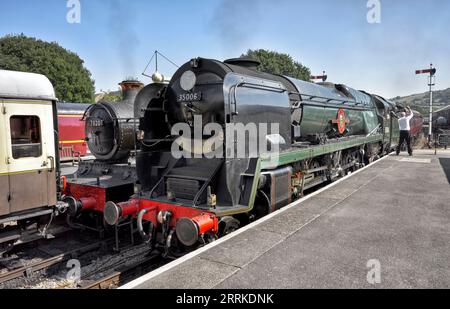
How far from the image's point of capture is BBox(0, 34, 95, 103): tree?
32562 mm

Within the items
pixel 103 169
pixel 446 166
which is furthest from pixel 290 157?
pixel 446 166

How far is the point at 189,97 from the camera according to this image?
5809 millimetres

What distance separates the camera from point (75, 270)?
6.20m

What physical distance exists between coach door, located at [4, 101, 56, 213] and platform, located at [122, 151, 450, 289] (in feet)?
13.1

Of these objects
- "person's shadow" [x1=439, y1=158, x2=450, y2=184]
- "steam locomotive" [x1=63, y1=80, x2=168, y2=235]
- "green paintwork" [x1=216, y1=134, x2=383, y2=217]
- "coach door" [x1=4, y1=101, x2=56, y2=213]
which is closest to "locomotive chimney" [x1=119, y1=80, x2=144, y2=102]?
"steam locomotive" [x1=63, y1=80, x2=168, y2=235]

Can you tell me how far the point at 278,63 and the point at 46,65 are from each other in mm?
29576

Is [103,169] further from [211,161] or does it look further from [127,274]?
[211,161]

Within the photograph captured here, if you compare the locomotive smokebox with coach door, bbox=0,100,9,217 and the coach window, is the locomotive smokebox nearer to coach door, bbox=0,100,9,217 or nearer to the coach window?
the coach window

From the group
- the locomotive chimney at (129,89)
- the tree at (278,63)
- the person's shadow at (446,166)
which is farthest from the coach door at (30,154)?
the tree at (278,63)

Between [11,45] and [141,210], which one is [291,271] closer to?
[141,210]

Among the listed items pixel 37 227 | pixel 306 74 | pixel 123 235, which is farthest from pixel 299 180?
pixel 306 74

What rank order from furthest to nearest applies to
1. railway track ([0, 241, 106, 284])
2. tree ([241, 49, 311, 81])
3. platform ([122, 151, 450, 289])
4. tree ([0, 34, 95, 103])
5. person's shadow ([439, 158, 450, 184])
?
tree ([241, 49, 311, 81]) < tree ([0, 34, 95, 103]) < person's shadow ([439, 158, 450, 184]) < railway track ([0, 241, 106, 284]) < platform ([122, 151, 450, 289])

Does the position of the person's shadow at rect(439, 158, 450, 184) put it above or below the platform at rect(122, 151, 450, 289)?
above
